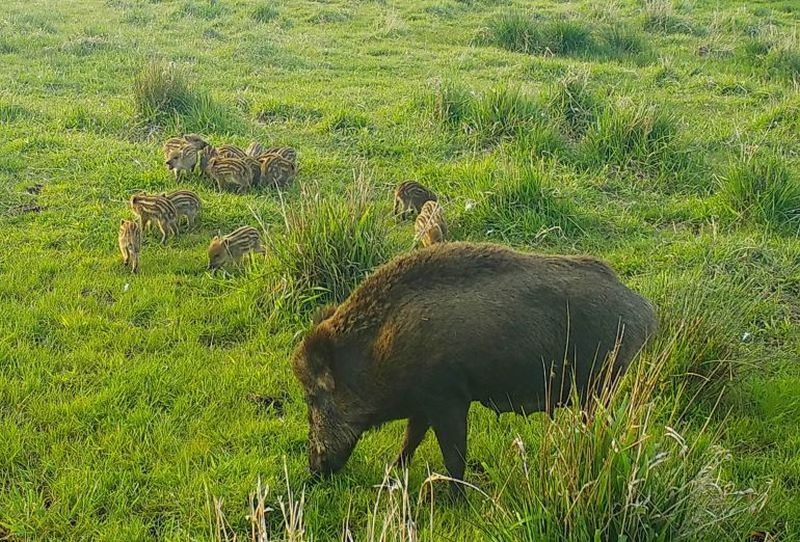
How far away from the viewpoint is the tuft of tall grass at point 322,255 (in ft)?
22.1

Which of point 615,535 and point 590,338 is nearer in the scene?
point 615,535

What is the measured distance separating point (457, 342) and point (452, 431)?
0.48 metres

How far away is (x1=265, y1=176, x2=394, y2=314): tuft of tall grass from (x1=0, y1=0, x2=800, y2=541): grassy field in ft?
0.08

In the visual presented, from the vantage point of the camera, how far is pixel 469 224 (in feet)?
28.2

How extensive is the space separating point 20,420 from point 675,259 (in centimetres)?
557

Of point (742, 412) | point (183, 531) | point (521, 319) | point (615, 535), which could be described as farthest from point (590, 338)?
point (183, 531)

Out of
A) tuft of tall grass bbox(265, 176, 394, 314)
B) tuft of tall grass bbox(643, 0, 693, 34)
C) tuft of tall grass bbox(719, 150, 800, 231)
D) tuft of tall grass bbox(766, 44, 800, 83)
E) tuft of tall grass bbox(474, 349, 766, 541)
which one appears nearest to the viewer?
tuft of tall grass bbox(474, 349, 766, 541)

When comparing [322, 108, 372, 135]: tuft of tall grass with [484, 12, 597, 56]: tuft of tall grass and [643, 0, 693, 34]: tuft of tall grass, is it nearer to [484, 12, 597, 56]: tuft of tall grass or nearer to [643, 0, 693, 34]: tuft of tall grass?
[484, 12, 597, 56]: tuft of tall grass

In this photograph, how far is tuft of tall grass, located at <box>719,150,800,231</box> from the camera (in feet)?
28.1

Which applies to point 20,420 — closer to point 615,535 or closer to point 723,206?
point 615,535

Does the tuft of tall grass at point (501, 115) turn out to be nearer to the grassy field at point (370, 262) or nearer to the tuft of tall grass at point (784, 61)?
the grassy field at point (370, 262)

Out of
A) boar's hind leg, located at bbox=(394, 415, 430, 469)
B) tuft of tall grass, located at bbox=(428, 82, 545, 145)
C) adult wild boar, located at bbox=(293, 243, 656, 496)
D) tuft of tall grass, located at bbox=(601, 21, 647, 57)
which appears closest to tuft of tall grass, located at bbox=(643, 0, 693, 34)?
tuft of tall grass, located at bbox=(601, 21, 647, 57)

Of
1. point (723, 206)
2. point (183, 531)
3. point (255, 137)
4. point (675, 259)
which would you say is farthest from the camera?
point (255, 137)

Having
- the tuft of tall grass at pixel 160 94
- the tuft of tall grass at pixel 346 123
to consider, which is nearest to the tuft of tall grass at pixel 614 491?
the tuft of tall grass at pixel 346 123
